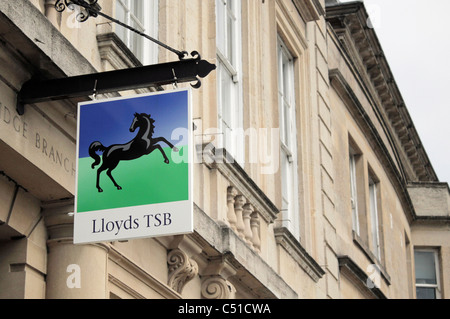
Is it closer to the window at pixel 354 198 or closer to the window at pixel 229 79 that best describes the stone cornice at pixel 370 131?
the window at pixel 354 198

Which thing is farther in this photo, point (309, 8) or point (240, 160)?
point (309, 8)

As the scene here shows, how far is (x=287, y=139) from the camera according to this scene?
685 inches

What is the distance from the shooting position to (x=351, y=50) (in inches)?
987

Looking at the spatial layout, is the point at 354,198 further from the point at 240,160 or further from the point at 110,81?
the point at 110,81

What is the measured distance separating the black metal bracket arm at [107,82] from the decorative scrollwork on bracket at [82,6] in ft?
1.96

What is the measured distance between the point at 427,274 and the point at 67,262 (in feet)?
68.6

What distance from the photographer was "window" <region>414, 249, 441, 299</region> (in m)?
29.1

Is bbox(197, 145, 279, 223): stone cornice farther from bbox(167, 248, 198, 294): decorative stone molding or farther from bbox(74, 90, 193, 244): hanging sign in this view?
bbox(74, 90, 193, 244): hanging sign

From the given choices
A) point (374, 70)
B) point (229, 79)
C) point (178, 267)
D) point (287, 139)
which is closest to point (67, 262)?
point (178, 267)

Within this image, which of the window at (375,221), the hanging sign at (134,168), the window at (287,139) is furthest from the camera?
the window at (375,221)

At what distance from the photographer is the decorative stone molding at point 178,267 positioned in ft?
39.0

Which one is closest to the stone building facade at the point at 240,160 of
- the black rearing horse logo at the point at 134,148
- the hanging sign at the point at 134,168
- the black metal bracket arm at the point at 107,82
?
the black metal bracket arm at the point at 107,82

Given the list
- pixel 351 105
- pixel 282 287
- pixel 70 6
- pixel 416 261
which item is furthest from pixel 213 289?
pixel 416 261
